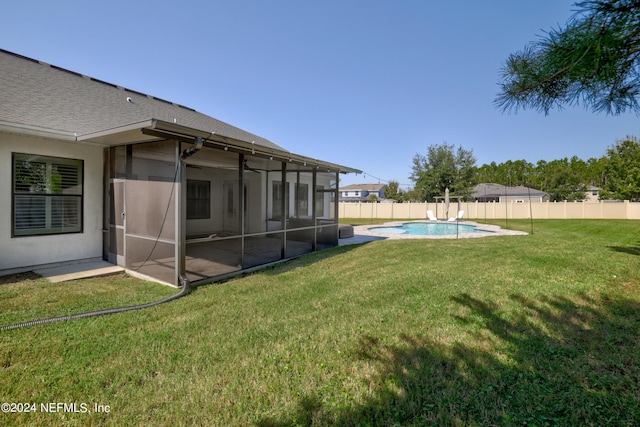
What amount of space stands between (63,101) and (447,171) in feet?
103

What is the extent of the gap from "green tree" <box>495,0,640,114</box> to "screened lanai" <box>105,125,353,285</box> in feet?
13.6

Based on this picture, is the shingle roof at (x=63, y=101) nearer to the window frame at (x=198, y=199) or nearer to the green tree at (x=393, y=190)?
the window frame at (x=198, y=199)

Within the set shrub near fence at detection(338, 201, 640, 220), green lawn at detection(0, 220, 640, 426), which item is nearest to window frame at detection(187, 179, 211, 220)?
green lawn at detection(0, 220, 640, 426)

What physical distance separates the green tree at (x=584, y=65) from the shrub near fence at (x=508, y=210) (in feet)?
57.5

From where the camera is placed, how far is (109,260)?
625 centimetres

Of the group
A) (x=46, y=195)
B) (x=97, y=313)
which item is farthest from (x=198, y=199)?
(x=97, y=313)

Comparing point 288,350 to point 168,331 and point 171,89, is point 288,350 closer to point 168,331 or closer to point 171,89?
point 168,331

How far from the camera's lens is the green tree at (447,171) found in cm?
3144

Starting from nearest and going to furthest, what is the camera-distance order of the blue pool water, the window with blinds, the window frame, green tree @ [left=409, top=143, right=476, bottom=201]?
the window with blinds, the window frame, the blue pool water, green tree @ [left=409, top=143, right=476, bottom=201]

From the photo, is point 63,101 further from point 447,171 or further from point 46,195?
point 447,171

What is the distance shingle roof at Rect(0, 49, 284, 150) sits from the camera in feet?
18.2

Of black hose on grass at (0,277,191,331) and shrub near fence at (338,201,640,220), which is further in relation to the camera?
shrub near fence at (338,201,640,220)

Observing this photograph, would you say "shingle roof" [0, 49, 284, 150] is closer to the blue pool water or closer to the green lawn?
the green lawn

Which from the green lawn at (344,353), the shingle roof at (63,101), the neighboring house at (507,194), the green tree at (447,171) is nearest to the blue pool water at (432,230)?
the shingle roof at (63,101)
